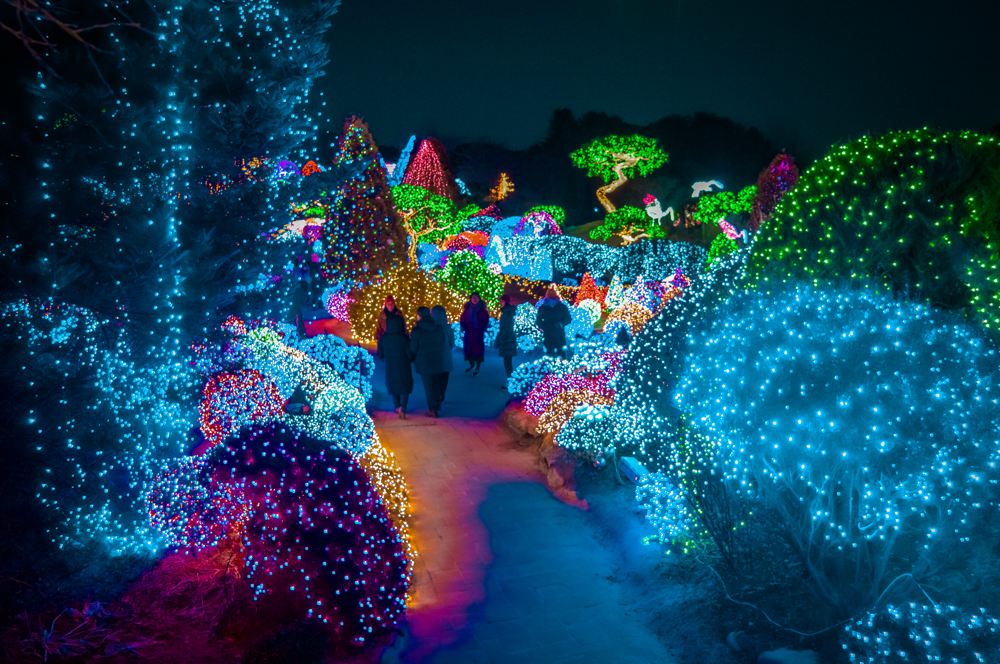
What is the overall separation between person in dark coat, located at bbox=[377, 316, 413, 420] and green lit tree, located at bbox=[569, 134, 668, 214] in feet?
76.2

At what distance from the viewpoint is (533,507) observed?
6.66 meters

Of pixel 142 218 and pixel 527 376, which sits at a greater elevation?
pixel 142 218

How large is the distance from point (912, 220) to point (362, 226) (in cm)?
1214

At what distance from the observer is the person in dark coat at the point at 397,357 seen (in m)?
9.07

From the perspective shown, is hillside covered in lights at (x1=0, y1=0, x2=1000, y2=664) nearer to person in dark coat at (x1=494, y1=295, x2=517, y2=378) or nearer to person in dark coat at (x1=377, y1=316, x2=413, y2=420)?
person in dark coat at (x1=377, y1=316, x2=413, y2=420)

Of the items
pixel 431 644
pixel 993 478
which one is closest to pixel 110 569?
pixel 431 644

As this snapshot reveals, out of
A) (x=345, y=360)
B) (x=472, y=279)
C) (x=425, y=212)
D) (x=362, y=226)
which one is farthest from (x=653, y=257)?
(x=345, y=360)

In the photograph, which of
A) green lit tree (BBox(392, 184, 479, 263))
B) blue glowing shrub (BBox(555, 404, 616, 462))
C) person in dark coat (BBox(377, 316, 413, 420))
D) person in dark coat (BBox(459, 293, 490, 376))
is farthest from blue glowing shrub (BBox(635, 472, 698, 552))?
green lit tree (BBox(392, 184, 479, 263))

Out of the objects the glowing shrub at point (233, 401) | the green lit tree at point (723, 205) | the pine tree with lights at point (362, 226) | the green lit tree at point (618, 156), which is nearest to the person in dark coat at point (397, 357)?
the glowing shrub at point (233, 401)

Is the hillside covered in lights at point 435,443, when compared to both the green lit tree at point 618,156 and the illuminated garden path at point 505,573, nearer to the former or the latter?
the illuminated garden path at point 505,573

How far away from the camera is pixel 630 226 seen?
1142 inches

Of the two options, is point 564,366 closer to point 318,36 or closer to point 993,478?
point 318,36

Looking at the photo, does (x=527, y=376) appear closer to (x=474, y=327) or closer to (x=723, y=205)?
(x=474, y=327)

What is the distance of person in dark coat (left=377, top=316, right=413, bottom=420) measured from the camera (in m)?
9.07
